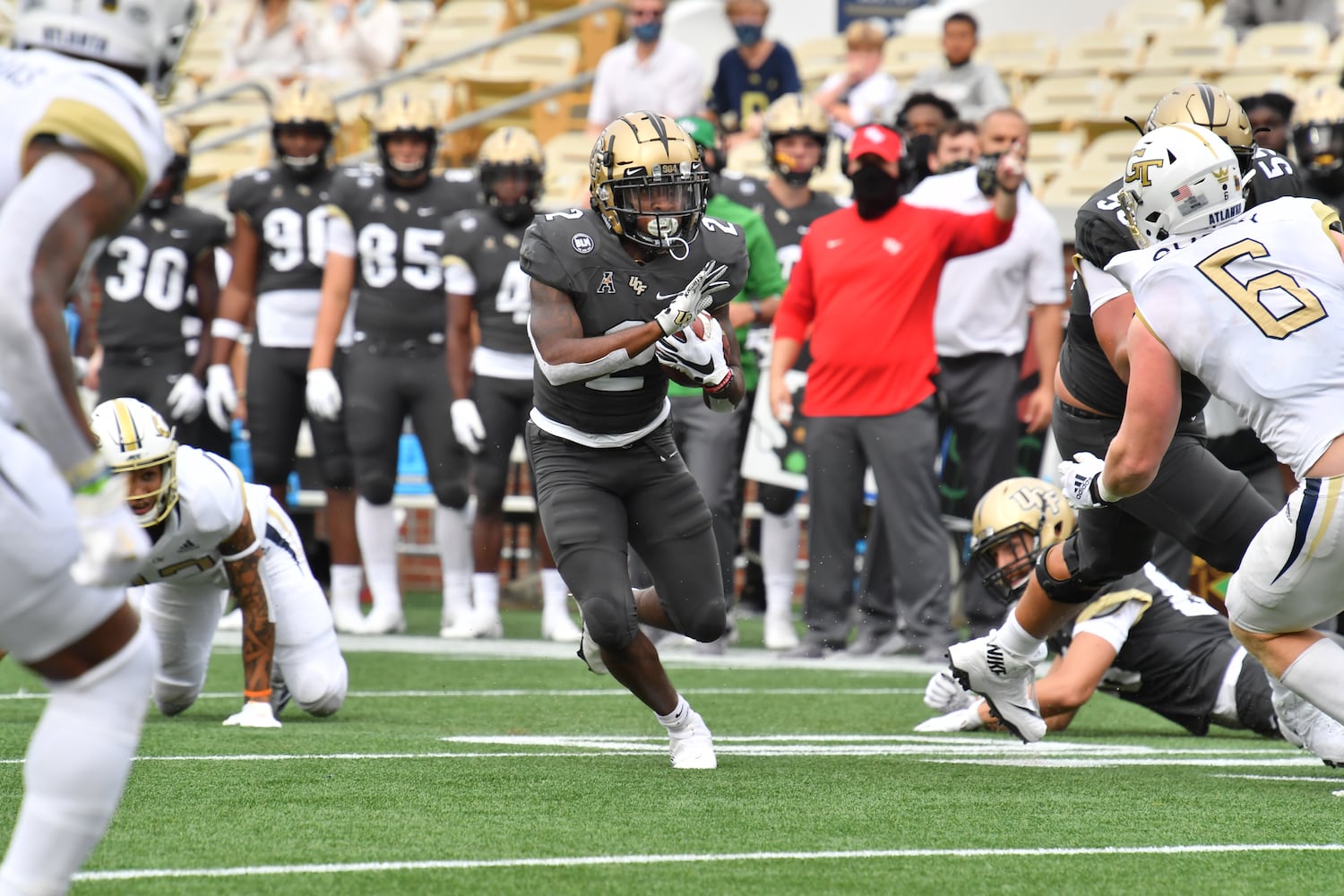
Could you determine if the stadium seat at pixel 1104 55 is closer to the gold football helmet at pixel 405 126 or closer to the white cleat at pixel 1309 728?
the gold football helmet at pixel 405 126

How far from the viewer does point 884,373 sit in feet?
25.4

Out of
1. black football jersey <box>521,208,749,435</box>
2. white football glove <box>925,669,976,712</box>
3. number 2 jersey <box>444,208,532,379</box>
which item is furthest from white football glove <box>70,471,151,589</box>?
number 2 jersey <box>444,208,532,379</box>

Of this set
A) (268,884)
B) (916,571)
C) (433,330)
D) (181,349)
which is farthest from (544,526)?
(181,349)

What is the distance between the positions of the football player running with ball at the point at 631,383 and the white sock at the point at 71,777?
2.07 metres

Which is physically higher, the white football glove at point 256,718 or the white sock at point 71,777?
the white sock at point 71,777

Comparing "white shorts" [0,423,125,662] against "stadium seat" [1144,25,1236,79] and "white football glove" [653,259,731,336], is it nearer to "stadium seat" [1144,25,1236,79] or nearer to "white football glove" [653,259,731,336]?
"white football glove" [653,259,731,336]

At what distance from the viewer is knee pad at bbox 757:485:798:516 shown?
8742 mm

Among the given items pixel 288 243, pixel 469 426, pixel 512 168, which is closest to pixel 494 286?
pixel 512 168

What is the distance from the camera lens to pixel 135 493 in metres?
5.09

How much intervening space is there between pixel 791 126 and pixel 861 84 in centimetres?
337

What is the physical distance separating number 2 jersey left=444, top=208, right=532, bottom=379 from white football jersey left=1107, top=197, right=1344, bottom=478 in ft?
15.1

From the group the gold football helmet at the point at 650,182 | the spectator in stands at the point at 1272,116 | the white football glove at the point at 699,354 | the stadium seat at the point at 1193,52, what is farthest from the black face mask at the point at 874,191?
the stadium seat at the point at 1193,52

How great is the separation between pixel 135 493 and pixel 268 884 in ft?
6.85

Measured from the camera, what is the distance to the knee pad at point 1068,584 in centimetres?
498
